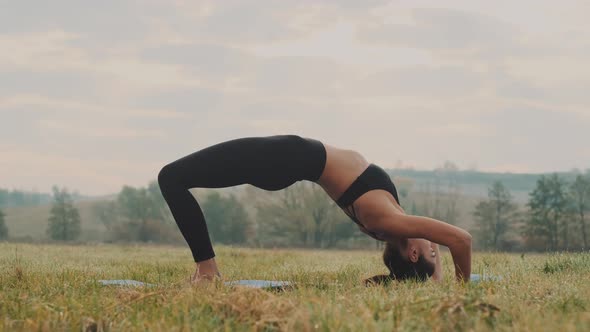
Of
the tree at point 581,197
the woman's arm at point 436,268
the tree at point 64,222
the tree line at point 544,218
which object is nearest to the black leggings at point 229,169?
the woman's arm at point 436,268

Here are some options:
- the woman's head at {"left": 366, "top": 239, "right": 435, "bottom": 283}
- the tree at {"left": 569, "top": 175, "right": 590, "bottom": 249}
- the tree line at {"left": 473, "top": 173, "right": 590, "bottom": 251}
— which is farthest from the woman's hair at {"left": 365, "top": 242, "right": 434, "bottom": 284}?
the tree at {"left": 569, "top": 175, "right": 590, "bottom": 249}

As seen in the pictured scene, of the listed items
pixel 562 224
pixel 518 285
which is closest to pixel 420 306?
pixel 518 285

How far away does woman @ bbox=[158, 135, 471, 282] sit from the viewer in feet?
19.1

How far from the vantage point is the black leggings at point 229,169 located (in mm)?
5836

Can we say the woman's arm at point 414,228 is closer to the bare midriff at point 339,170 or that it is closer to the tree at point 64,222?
the bare midriff at point 339,170

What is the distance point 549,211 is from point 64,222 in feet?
187

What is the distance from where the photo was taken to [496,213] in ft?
232

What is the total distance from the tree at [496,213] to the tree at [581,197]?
7.91 meters

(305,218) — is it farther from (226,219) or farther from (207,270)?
(207,270)

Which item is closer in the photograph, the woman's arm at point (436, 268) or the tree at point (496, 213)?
the woman's arm at point (436, 268)

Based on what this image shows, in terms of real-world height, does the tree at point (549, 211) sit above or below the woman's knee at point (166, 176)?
below

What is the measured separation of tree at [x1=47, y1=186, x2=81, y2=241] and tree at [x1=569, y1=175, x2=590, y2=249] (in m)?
58.3

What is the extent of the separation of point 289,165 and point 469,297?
2.76m

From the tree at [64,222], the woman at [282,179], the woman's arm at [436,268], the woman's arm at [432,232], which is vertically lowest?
the tree at [64,222]
